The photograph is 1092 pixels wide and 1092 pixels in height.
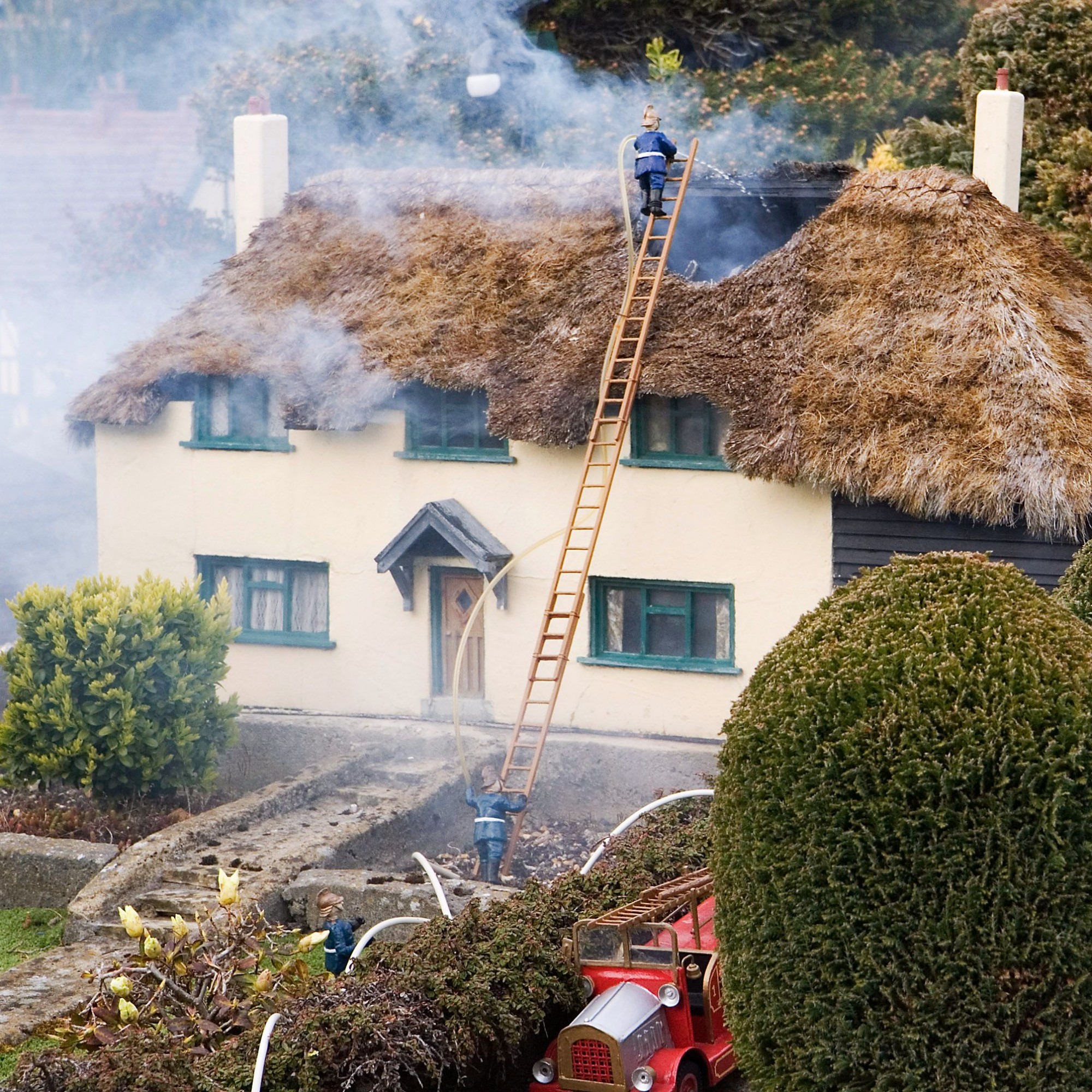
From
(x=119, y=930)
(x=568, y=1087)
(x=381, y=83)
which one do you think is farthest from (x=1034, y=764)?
(x=381, y=83)

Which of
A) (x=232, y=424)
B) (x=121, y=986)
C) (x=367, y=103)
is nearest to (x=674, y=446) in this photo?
(x=232, y=424)

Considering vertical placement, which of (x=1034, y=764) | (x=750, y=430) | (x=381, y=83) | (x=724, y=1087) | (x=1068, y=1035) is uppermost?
(x=381, y=83)

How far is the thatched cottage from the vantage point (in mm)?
14953

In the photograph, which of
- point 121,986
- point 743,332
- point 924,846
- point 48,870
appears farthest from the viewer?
point 743,332

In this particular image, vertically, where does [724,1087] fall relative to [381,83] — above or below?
below

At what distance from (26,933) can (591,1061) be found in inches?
244

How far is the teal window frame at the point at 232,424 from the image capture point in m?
18.1

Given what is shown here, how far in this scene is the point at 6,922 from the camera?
13711 millimetres

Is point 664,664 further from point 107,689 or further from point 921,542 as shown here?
point 107,689

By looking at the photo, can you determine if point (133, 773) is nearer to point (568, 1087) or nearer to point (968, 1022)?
point (568, 1087)

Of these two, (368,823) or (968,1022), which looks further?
(368,823)

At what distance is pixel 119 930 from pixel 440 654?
5.82 m

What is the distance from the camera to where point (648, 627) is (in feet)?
54.7

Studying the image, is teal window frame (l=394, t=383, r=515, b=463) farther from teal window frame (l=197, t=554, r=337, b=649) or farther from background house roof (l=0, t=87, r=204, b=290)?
background house roof (l=0, t=87, r=204, b=290)
